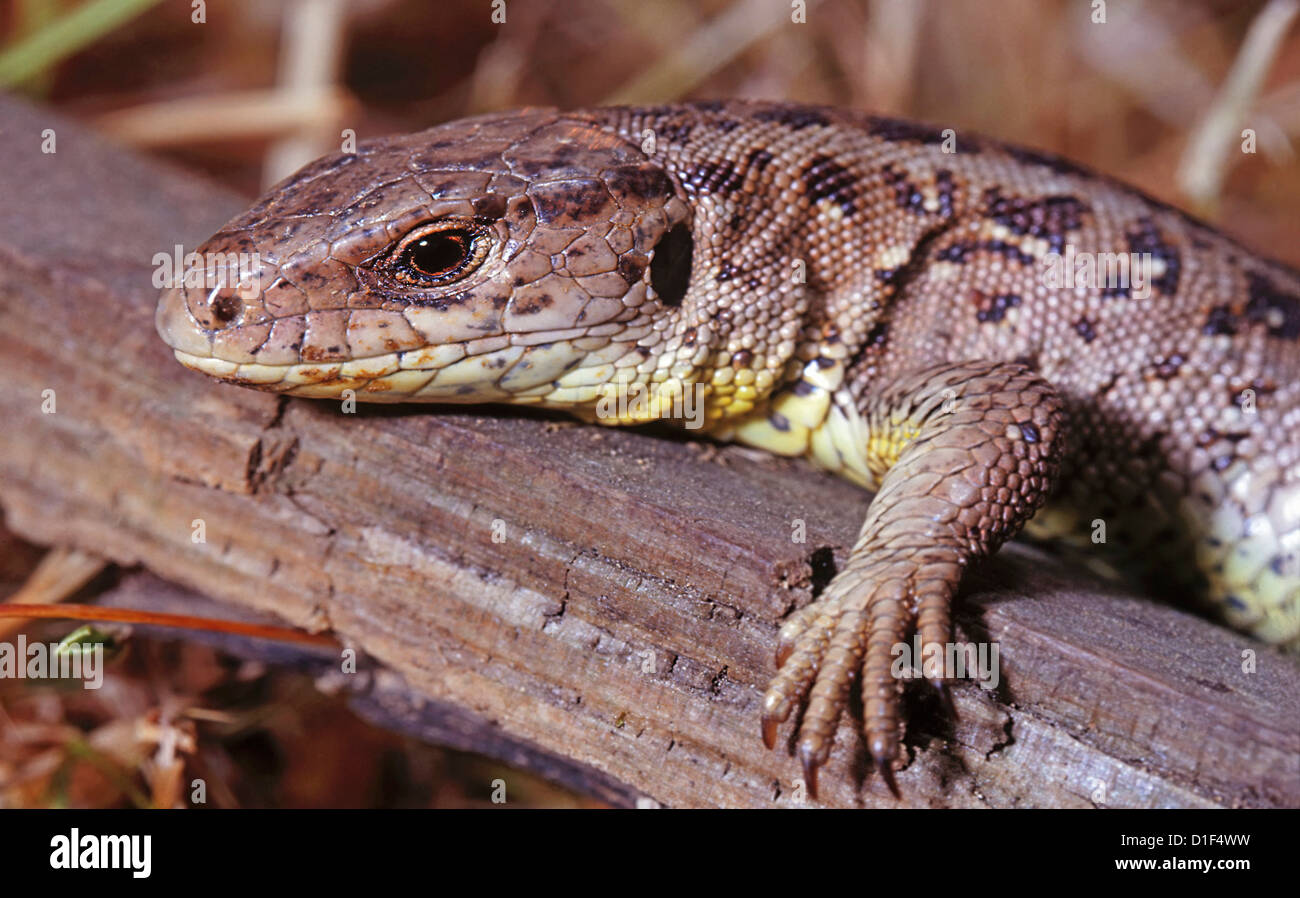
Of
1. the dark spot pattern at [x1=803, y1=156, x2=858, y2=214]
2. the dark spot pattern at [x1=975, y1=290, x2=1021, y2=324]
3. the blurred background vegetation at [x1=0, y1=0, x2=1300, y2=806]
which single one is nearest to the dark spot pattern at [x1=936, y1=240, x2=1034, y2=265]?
the dark spot pattern at [x1=975, y1=290, x2=1021, y2=324]

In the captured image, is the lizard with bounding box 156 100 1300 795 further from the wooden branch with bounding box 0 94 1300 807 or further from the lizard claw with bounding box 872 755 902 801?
the wooden branch with bounding box 0 94 1300 807

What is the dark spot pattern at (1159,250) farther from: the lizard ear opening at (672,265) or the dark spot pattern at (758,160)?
the lizard ear opening at (672,265)

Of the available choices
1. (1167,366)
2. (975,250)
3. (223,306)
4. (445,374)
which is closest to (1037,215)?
(975,250)

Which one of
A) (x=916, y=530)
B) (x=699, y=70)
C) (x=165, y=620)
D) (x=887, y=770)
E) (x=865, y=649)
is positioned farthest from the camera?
(x=699, y=70)

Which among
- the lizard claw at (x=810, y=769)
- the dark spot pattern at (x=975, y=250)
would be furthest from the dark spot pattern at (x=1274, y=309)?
the lizard claw at (x=810, y=769)

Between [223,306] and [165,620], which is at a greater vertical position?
[223,306]

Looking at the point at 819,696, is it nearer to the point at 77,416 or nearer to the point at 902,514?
the point at 902,514

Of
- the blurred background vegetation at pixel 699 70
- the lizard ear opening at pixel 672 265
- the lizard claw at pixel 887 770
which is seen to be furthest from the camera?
the blurred background vegetation at pixel 699 70

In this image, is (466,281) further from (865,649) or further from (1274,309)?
(1274,309)
